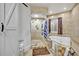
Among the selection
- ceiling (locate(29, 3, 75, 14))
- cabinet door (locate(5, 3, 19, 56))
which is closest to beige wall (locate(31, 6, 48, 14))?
ceiling (locate(29, 3, 75, 14))

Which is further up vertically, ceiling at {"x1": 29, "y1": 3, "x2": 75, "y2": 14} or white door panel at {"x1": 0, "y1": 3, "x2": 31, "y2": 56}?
ceiling at {"x1": 29, "y1": 3, "x2": 75, "y2": 14}

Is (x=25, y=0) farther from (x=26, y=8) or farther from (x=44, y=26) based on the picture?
(x=44, y=26)

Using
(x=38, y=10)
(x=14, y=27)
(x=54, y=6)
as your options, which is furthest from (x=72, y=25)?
(x=14, y=27)

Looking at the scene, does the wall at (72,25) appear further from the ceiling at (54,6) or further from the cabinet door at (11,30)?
the cabinet door at (11,30)

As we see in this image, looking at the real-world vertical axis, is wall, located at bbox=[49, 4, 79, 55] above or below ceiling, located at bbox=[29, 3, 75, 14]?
below

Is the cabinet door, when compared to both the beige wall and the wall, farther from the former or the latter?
the wall

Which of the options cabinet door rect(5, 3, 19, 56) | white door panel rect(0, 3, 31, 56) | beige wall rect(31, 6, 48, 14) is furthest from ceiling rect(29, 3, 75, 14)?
cabinet door rect(5, 3, 19, 56)

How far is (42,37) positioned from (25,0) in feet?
1.79

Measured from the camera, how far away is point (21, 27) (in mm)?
1573

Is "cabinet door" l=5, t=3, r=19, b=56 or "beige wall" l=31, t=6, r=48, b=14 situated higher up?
"beige wall" l=31, t=6, r=48, b=14

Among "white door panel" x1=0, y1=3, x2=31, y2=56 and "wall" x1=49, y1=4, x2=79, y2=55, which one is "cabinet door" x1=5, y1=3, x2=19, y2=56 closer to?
"white door panel" x1=0, y1=3, x2=31, y2=56

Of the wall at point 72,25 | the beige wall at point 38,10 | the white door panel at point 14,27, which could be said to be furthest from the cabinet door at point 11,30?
the wall at point 72,25

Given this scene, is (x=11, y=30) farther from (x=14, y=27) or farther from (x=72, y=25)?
(x=72, y=25)

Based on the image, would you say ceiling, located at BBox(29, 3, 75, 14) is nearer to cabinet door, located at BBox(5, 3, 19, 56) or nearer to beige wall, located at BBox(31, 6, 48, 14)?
beige wall, located at BBox(31, 6, 48, 14)
